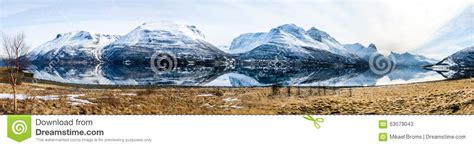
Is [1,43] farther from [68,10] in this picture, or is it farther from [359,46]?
[359,46]

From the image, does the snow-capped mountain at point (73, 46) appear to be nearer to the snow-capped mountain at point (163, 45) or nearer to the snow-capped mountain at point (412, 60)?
the snow-capped mountain at point (163, 45)

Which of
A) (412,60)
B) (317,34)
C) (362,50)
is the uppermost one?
(317,34)

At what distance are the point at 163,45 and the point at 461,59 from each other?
315 centimetres

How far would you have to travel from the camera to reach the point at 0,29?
711 centimetres

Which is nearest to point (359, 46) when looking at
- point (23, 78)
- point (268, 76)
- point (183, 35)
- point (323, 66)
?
point (323, 66)

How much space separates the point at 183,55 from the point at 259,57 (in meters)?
0.81

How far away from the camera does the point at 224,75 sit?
7223 mm

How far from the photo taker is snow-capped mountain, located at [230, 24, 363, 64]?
23.1ft

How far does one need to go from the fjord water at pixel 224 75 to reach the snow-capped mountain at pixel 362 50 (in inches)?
5.6

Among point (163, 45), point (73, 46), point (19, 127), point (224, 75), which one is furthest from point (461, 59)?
point (19, 127)

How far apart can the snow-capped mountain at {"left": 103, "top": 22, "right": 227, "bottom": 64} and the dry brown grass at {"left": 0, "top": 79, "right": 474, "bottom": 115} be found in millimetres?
363

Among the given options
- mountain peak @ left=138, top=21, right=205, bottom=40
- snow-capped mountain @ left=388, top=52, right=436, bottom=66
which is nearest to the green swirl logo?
mountain peak @ left=138, top=21, right=205, bottom=40

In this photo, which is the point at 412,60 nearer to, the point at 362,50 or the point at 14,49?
the point at 362,50

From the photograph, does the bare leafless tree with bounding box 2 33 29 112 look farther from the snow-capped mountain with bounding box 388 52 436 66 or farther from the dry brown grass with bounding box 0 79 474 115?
the snow-capped mountain with bounding box 388 52 436 66
